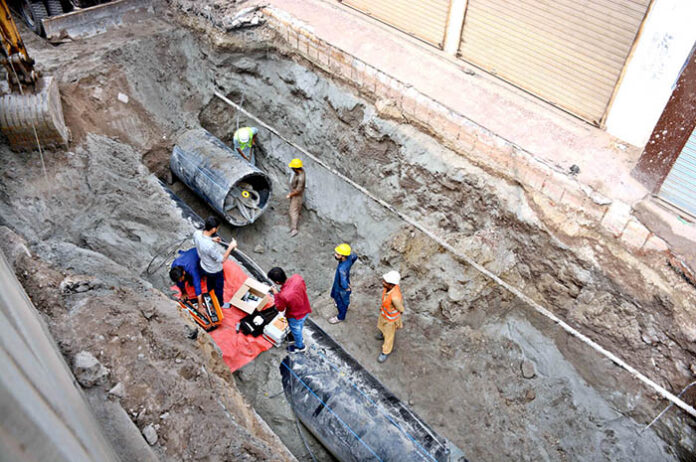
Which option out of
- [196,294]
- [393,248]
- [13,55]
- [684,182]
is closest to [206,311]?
[196,294]

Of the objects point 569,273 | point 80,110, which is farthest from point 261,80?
point 569,273

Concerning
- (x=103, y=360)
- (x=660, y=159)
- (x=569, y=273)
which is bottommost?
(x=569, y=273)

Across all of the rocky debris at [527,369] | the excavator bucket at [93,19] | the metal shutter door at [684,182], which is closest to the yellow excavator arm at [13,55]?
the excavator bucket at [93,19]

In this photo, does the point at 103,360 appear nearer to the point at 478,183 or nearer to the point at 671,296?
the point at 478,183

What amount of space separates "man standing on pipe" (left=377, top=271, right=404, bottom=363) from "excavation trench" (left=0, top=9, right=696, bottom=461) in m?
0.25

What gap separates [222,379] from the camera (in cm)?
480

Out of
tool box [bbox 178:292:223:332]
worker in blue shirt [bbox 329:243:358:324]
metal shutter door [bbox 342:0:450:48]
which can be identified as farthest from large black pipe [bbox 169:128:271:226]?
metal shutter door [bbox 342:0:450:48]

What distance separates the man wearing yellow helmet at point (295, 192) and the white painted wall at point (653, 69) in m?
4.67

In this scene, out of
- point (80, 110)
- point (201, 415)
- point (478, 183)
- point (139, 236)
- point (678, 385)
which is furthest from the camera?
point (80, 110)

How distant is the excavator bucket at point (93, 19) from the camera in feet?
30.5

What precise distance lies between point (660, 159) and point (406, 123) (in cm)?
340

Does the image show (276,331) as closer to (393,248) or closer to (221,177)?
(393,248)

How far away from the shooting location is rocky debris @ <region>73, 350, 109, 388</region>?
3809mm

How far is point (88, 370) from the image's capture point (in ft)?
→ 12.8
